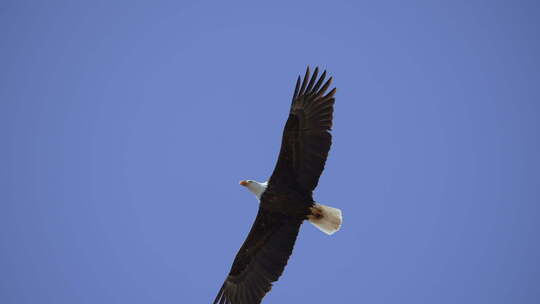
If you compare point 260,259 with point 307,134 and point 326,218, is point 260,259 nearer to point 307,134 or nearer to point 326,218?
point 326,218

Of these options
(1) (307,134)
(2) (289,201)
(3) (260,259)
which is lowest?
(3) (260,259)

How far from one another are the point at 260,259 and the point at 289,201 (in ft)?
4.95

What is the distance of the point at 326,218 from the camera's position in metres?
9.97

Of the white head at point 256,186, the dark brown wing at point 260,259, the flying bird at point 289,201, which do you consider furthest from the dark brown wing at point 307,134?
the dark brown wing at point 260,259

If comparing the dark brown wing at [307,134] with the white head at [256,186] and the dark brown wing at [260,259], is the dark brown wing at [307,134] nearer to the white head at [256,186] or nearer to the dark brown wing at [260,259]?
the white head at [256,186]

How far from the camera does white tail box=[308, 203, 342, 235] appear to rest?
990 cm

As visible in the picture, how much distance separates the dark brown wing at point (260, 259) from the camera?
33.0 ft

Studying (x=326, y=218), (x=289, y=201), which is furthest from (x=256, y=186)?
(x=326, y=218)

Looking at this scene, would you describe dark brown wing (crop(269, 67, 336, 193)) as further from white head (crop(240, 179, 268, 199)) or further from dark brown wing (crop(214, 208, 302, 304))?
dark brown wing (crop(214, 208, 302, 304))

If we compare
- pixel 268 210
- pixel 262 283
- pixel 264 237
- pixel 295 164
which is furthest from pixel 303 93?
pixel 262 283

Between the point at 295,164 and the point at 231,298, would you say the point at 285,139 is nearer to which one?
the point at 295,164

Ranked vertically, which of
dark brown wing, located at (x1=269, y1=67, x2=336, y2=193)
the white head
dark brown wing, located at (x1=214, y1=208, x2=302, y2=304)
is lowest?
dark brown wing, located at (x1=214, y1=208, x2=302, y2=304)

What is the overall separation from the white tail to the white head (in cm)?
107

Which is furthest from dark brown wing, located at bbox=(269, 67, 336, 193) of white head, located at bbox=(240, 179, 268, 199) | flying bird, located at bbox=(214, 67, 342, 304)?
white head, located at bbox=(240, 179, 268, 199)
